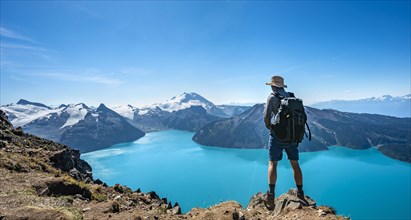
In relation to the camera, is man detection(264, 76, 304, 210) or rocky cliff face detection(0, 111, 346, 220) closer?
rocky cliff face detection(0, 111, 346, 220)

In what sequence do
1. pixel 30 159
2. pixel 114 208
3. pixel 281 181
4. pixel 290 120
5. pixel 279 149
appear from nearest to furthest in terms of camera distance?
pixel 290 120 → pixel 114 208 → pixel 279 149 → pixel 30 159 → pixel 281 181

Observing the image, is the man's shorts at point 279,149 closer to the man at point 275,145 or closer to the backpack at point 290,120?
the man at point 275,145

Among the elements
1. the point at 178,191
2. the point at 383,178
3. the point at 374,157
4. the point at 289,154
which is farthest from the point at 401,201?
the point at 289,154

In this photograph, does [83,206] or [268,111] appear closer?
[268,111]

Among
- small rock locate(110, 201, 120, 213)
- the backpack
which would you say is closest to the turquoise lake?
small rock locate(110, 201, 120, 213)

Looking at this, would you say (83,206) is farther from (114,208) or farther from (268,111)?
(268,111)

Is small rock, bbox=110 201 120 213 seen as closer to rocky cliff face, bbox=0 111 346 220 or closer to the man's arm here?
rocky cliff face, bbox=0 111 346 220

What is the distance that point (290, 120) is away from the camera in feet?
21.1

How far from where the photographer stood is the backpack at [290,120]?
638 cm

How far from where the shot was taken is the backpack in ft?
20.9

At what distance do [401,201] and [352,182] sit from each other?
22490mm

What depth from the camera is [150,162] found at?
168 meters

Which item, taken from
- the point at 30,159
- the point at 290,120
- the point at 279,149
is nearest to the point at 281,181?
the point at 30,159

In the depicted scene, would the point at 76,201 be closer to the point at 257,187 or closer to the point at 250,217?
the point at 250,217
